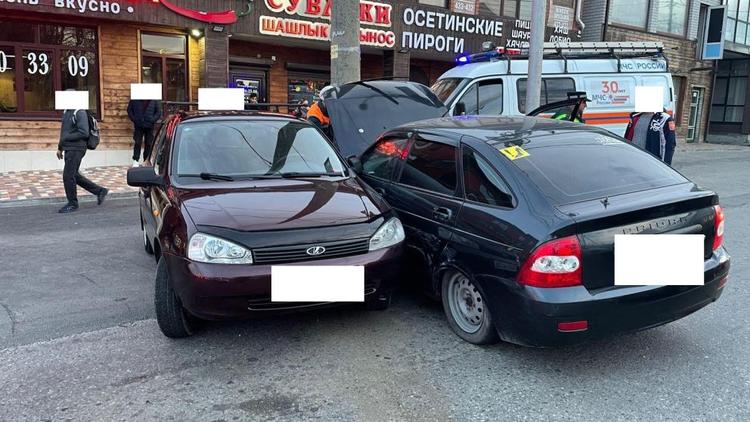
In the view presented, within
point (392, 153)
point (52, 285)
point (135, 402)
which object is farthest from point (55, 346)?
point (392, 153)

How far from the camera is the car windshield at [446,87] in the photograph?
10440 millimetres

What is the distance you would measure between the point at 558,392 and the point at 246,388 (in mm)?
1735

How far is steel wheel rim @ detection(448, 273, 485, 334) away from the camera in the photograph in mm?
3670

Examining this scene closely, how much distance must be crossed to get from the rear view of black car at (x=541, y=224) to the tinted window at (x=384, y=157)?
0.85ft

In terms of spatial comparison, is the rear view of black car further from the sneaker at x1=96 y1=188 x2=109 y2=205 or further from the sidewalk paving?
the sidewalk paving

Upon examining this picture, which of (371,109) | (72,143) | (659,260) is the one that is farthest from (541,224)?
(72,143)

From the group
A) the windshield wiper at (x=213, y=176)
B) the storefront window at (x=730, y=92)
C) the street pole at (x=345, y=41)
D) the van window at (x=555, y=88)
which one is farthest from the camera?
the storefront window at (x=730, y=92)

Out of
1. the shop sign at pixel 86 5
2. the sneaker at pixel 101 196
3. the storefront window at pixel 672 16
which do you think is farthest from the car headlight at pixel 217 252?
the storefront window at pixel 672 16

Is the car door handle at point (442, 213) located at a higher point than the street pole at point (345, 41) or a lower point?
lower

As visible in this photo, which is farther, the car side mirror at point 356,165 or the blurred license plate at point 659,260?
the car side mirror at point 356,165

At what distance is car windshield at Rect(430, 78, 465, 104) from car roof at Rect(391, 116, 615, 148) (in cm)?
581

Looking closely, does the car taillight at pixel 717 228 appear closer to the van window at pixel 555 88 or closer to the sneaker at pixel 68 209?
the van window at pixel 555 88

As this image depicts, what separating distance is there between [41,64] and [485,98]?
9.15m

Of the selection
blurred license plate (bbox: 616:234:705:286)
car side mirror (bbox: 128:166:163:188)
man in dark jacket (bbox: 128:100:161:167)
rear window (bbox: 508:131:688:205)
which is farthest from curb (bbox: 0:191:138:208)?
blurred license plate (bbox: 616:234:705:286)
